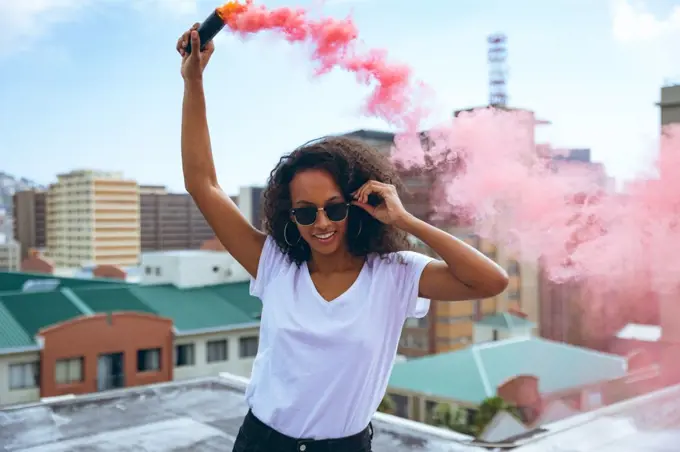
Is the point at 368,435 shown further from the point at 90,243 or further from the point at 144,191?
the point at 144,191

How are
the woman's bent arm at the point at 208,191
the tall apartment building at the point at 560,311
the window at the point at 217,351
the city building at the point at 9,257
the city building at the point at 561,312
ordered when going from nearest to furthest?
the woman's bent arm at the point at 208,191
the window at the point at 217,351
the city building at the point at 561,312
the tall apartment building at the point at 560,311
the city building at the point at 9,257

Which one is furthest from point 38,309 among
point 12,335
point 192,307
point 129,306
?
point 192,307

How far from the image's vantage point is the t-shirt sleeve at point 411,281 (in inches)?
52.9

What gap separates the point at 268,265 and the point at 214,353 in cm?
1438

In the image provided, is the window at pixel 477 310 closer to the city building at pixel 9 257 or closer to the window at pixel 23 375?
the window at pixel 23 375

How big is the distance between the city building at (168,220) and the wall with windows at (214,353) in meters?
44.4

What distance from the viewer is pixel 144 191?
204 feet

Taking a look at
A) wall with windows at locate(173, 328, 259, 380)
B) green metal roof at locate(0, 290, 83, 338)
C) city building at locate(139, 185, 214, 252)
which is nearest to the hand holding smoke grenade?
green metal roof at locate(0, 290, 83, 338)

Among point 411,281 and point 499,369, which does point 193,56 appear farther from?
point 499,369

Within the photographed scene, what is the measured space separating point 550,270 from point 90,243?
57.0m

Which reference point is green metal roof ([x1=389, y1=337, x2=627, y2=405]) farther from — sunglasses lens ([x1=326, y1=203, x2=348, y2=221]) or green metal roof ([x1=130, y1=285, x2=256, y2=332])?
sunglasses lens ([x1=326, y1=203, x2=348, y2=221])

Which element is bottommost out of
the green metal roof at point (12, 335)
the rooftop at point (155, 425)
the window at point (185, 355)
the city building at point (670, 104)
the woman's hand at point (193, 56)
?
the window at point (185, 355)

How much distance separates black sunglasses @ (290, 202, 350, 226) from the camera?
4.43 ft

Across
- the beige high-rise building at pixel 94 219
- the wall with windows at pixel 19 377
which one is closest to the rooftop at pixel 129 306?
the wall with windows at pixel 19 377
